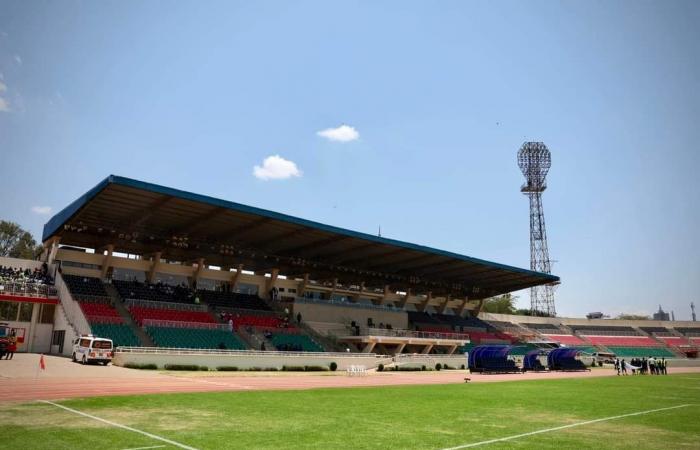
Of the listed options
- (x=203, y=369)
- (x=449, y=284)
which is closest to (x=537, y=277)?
(x=449, y=284)

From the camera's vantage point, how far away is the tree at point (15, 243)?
264 ft

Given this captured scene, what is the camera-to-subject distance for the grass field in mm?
9406

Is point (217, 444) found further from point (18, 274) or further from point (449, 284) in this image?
point (449, 284)

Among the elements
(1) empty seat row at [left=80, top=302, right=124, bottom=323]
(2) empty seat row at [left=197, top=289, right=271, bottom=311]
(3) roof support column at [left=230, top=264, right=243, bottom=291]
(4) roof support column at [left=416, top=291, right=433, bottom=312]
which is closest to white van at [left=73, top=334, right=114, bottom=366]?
(1) empty seat row at [left=80, top=302, right=124, bottom=323]

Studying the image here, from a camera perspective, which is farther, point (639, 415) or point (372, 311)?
point (372, 311)

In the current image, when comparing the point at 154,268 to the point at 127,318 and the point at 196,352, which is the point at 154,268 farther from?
the point at 196,352

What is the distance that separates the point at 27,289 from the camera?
4075 centimetres

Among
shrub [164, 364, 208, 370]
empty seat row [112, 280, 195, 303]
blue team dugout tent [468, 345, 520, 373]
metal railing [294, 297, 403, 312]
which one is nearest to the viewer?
shrub [164, 364, 208, 370]

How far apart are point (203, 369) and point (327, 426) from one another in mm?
26301

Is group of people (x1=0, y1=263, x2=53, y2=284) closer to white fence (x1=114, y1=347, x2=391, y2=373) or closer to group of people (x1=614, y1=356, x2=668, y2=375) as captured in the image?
white fence (x1=114, y1=347, x2=391, y2=373)

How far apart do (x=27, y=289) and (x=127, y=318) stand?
844 centimetres

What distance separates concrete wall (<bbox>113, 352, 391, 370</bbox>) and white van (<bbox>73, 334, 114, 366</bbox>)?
A: 3.58ft

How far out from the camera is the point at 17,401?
46.5ft

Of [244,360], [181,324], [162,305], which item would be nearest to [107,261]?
[162,305]
